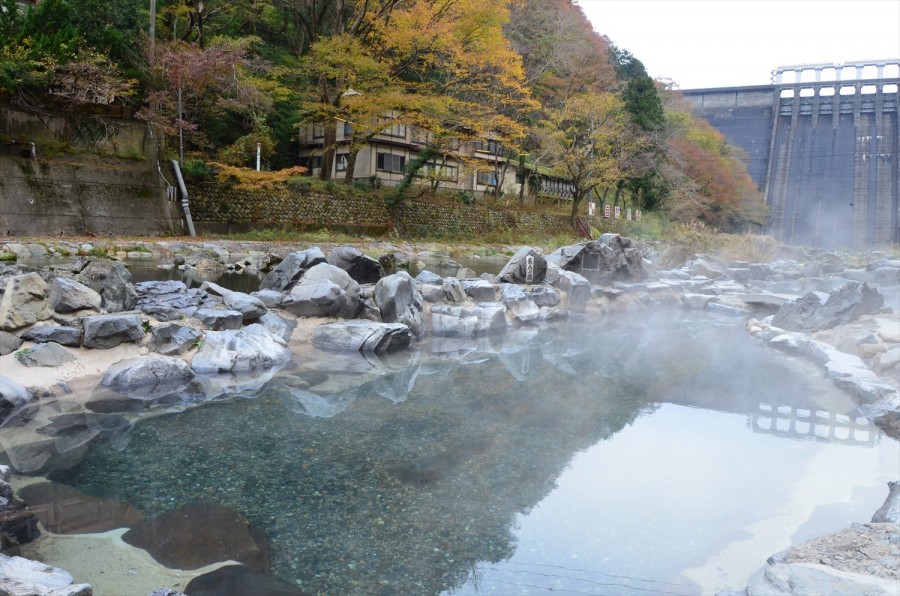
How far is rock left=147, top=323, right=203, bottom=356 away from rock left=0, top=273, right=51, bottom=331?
3.20 ft

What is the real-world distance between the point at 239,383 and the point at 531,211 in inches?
890

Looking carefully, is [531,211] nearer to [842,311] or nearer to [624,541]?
[842,311]

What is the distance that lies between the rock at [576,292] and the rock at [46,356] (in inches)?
306

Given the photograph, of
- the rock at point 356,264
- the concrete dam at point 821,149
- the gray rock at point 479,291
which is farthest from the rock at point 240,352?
the concrete dam at point 821,149

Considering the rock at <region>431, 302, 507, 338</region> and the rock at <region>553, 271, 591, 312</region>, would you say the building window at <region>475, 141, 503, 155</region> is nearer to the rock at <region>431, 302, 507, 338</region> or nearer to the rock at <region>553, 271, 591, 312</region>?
the rock at <region>553, 271, 591, 312</region>

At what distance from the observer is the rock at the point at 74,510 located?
304 cm

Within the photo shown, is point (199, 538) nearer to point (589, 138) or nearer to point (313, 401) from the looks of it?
point (313, 401)

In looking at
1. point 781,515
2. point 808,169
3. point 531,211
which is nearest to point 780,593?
point 781,515

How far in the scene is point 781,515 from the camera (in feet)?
11.5

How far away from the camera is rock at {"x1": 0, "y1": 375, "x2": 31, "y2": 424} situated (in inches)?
179

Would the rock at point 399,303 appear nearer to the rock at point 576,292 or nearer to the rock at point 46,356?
the rock at point 46,356

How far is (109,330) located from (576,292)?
297 inches

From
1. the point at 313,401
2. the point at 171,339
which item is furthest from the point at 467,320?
the point at 171,339

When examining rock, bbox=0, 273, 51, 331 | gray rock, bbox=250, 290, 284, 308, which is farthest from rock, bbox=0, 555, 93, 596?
gray rock, bbox=250, 290, 284, 308
